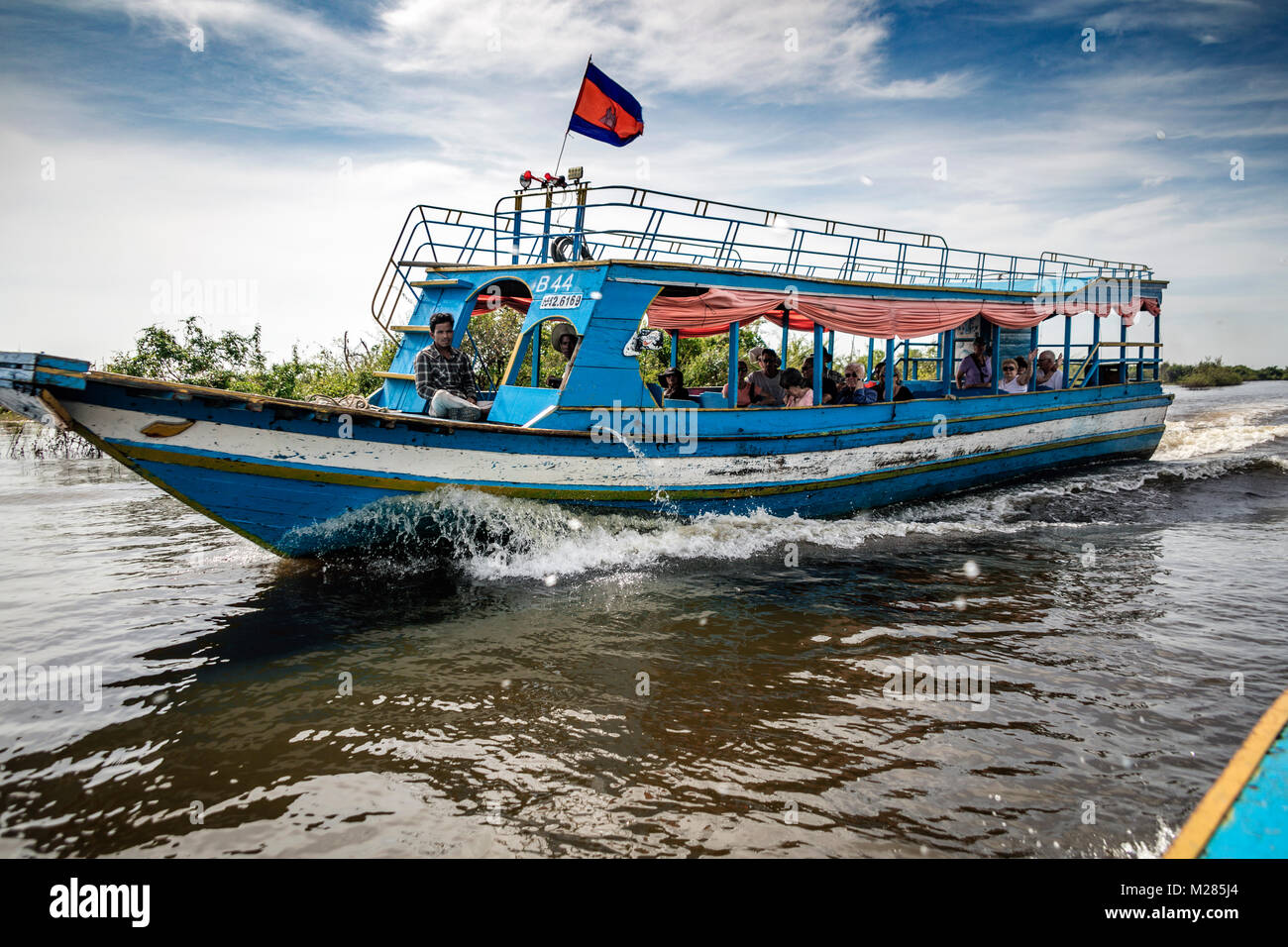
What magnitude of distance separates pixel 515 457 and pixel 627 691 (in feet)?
10.9

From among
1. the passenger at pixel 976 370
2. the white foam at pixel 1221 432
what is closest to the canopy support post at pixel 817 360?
the passenger at pixel 976 370

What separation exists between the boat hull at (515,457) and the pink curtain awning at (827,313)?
1.27 m

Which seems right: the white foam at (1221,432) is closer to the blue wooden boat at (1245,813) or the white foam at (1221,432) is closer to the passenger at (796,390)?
the passenger at (796,390)

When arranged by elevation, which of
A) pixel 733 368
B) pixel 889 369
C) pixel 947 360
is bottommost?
pixel 733 368

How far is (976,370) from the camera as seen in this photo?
44.9ft

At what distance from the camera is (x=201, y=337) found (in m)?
19.1

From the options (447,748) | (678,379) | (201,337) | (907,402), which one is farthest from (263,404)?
(201,337)

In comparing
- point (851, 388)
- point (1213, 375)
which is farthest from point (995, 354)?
point (1213, 375)

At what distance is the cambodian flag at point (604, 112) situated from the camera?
31.7ft

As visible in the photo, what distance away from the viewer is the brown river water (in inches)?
143

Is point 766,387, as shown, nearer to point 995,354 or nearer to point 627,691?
point 995,354

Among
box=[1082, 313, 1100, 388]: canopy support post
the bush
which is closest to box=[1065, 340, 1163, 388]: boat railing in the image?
box=[1082, 313, 1100, 388]: canopy support post
